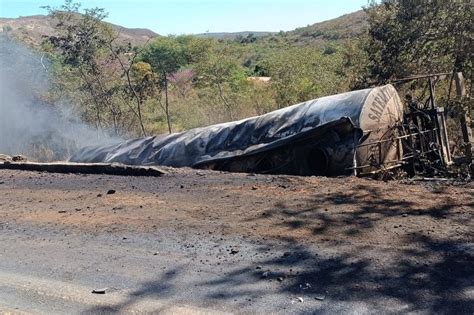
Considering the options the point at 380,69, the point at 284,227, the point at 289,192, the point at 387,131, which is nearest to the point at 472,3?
the point at 380,69

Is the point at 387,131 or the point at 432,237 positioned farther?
the point at 387,131

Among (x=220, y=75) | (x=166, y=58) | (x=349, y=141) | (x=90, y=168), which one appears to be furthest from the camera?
(x=166, y=58)

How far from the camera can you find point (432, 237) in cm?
480

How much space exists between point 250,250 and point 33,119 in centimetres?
1416

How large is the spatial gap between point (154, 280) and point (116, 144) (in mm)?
8794

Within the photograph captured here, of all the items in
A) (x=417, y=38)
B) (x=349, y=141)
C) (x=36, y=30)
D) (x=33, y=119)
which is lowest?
(x=349, y=141)

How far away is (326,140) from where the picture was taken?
9.11 meters

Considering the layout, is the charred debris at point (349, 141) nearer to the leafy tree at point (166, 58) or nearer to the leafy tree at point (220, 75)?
the leafy tree at point (220, 75)

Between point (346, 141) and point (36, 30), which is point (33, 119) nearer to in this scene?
point (346, 141)

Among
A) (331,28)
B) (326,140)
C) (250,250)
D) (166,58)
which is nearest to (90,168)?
(326,140)

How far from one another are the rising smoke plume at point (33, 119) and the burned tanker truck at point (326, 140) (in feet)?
22.2

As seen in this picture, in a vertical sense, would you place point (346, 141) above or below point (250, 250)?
above

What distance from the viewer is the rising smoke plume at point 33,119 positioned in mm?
16594

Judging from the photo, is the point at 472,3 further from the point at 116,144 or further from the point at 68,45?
the point at 68,45
